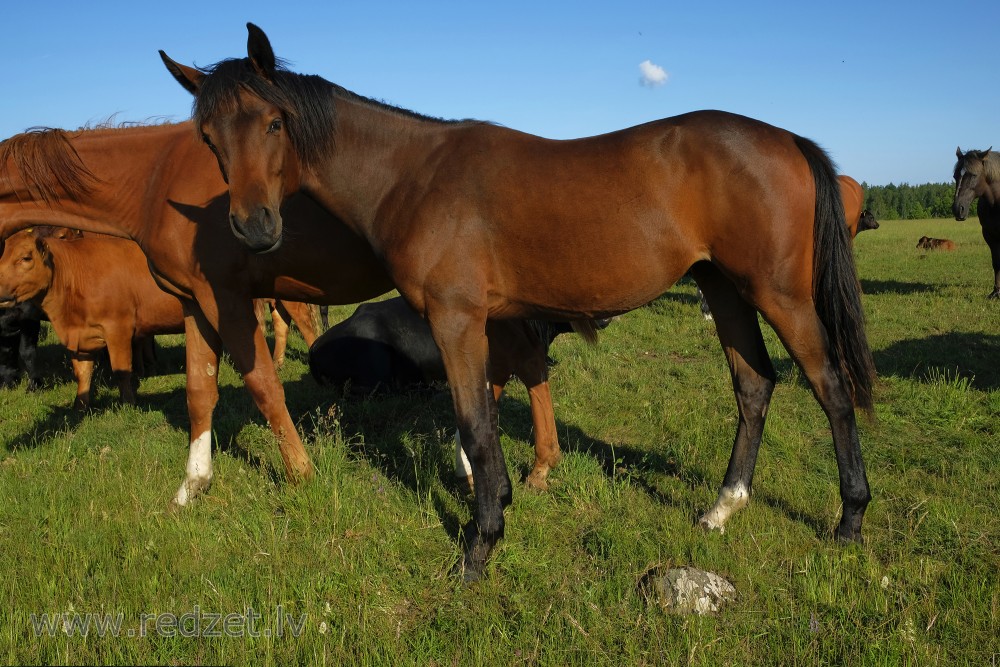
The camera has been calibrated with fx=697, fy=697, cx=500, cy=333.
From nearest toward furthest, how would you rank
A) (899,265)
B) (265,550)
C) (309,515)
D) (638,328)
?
(265,550) < (309,515) < (638,328) < (899,265)

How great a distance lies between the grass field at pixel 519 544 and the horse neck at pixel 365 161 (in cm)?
172

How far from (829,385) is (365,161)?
2.81 metres

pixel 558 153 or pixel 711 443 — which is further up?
pixel 558 153

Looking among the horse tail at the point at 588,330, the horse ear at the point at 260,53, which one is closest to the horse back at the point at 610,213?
the horse ear at the point at 260,53

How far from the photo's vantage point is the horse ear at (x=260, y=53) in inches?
134

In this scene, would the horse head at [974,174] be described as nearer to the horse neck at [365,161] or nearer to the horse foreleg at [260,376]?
the horse neck at [365,161]

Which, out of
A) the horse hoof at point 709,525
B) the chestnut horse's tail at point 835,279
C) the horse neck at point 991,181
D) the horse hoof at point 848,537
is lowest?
the horse hoof at point 709,525

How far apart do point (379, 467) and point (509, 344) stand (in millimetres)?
1292

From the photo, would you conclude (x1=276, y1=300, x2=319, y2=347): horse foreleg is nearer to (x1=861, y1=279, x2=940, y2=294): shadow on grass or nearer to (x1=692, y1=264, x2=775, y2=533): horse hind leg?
(x1=692, y1=264, x2=775, y2=533): horse hind leg

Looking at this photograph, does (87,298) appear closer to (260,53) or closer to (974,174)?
(260,53)

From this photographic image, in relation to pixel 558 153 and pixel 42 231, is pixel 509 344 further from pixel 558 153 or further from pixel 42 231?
pixel 42 231

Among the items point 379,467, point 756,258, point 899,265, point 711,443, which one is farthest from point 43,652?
point 899,265

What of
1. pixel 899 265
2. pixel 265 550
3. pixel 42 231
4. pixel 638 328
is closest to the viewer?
pixel 265 550

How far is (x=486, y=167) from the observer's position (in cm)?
374
